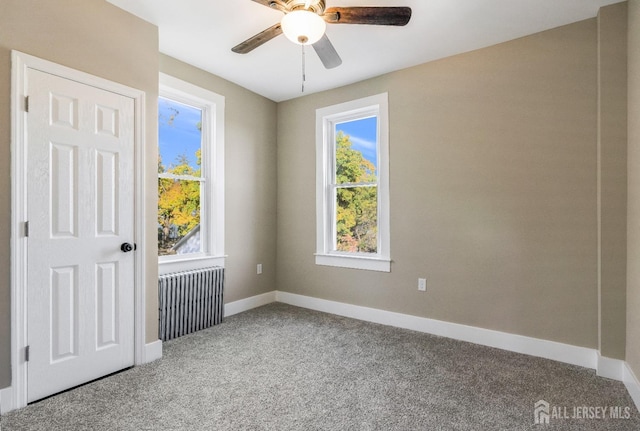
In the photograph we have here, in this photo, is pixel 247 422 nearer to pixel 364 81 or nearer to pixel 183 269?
pixel 183 269

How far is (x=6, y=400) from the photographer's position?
73.6 inches

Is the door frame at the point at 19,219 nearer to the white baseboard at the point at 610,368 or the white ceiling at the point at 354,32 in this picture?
the white ceiling at the point at 354,32

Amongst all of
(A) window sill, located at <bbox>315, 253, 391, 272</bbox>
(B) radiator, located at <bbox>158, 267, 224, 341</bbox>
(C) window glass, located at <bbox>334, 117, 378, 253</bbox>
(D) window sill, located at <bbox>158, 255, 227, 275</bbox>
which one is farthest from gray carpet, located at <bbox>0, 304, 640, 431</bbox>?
(C) window glass, located at <bbox>334, 117, 378, 253</bbox>

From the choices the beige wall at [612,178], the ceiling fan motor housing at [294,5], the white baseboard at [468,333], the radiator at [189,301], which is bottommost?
the white baseboard at [468,333]

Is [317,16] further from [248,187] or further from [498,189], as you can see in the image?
[248,187]

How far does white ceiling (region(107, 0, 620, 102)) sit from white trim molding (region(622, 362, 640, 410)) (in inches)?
98.4

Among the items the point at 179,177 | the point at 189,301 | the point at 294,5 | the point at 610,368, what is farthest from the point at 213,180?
the point at 610,368

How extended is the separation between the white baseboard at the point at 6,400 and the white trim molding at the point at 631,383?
3.64m

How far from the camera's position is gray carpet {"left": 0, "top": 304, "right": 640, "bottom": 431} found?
1.81m

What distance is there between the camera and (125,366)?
2.41 m

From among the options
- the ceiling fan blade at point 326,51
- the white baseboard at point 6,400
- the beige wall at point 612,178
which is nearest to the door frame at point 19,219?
the white baseboard at point 6,400

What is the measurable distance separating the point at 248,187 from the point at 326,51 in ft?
7.11

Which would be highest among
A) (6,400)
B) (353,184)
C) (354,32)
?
(354,32)

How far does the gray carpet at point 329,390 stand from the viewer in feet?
5.94
